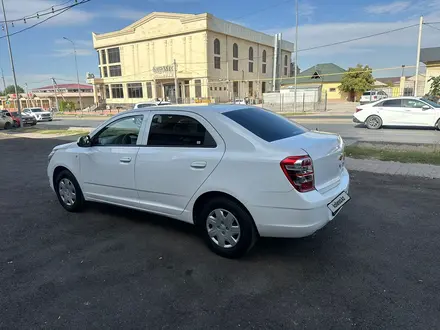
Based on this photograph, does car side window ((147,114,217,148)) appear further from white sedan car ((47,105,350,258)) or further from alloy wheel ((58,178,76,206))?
alloy wheel ((58,178,76,206))

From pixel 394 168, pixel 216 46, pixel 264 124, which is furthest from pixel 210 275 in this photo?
pixel 216 46

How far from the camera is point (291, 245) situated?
3773mm

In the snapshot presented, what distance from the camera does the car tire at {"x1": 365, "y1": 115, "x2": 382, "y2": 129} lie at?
596 inches

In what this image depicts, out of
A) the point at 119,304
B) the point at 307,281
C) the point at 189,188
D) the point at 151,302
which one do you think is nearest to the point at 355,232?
the point at 307,281

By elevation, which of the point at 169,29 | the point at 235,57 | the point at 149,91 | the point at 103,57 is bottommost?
the point at 149,91

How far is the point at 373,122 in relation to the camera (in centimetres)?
1531

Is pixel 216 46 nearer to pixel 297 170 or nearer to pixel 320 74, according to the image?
pixel 320 74

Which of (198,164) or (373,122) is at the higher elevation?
(198,164)

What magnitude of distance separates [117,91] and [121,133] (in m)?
60.3

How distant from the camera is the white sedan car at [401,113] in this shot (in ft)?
45.6

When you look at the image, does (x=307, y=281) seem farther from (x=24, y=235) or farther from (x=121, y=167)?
(x=24, y=235)

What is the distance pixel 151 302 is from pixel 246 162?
1560mm

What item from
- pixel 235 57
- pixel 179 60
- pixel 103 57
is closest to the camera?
pixel 179 60

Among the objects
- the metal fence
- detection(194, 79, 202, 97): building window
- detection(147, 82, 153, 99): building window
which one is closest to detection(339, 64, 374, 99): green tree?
→ the metal fence
